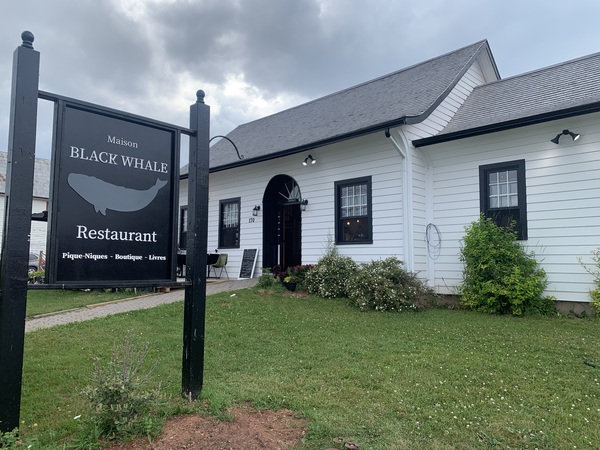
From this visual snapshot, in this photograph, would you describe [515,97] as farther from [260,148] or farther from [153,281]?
[153,281]

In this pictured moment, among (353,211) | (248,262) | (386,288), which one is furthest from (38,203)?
(386,288)

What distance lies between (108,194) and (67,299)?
8314 mm

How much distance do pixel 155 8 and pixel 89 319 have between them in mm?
7470

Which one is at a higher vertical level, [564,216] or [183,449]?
[564,216]

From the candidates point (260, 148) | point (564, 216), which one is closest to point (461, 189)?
point (564, 216)

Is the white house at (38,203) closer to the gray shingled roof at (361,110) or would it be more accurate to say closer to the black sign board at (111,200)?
the gray shingled roof at (361,110)

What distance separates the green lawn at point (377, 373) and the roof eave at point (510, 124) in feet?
11.5

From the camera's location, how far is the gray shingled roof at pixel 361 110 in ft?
30.5

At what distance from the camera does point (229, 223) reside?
13.0 meters

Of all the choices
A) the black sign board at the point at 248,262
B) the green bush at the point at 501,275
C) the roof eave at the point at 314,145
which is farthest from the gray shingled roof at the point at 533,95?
the black sign board at the point at 248,262

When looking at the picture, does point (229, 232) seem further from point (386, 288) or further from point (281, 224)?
point (386, 288)

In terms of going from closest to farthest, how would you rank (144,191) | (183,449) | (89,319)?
1. (183,449)
2. (144,191)
3. (89,319)

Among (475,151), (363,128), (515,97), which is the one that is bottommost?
(475,151)

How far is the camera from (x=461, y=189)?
8.73 meters
